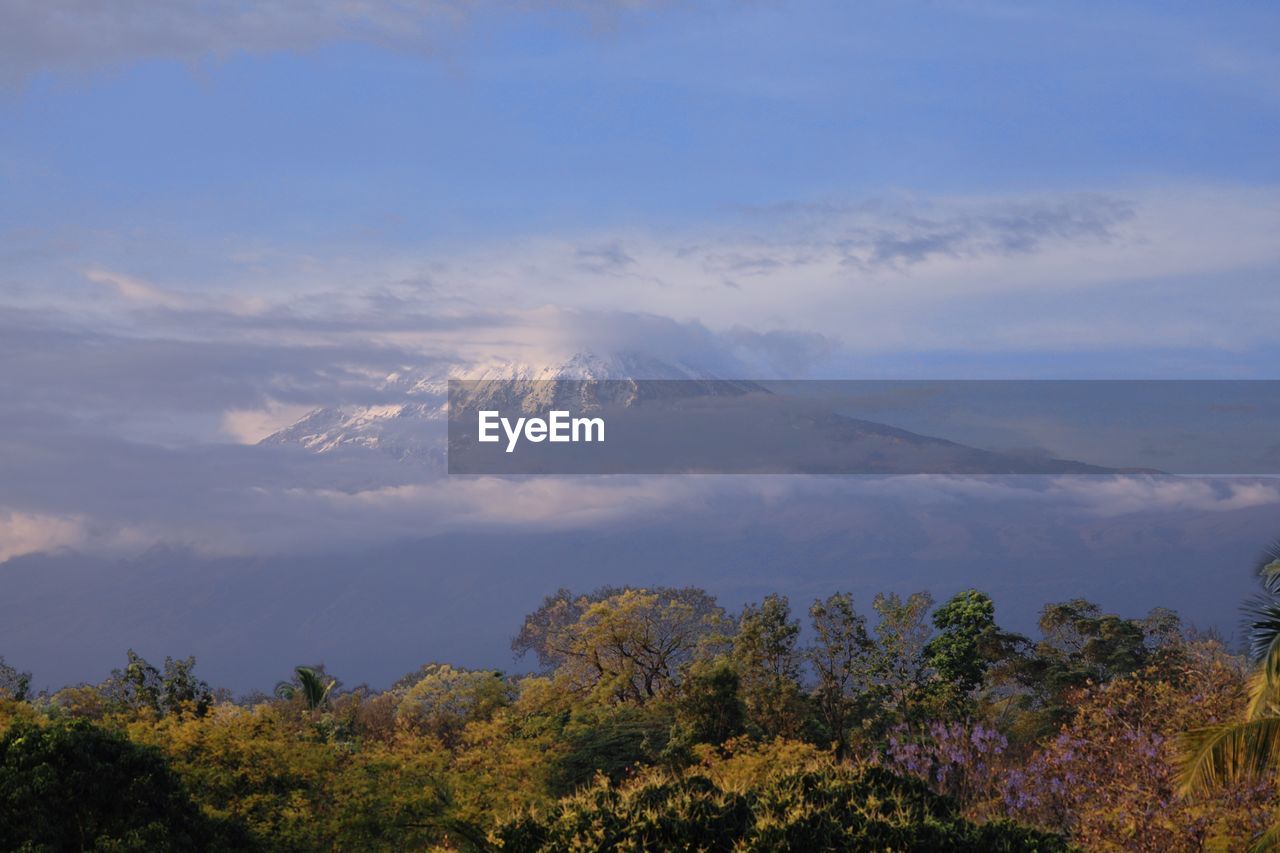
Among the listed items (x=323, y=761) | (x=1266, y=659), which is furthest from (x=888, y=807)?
(x=323, y=761)

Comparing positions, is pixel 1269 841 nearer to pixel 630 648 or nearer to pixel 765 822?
pixel 765 822

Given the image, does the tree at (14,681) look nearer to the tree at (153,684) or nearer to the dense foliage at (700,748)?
the dense foliage at (700,748)

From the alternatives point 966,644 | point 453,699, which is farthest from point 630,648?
point 966,644

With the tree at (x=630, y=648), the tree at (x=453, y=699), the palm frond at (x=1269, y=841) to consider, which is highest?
the palm frond at (x=1269, y=841)

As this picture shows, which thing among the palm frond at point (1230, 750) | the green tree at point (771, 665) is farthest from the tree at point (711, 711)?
the palm frond at point (1230, 750)

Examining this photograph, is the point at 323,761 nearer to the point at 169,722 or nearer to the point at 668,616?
the point at 169,722
